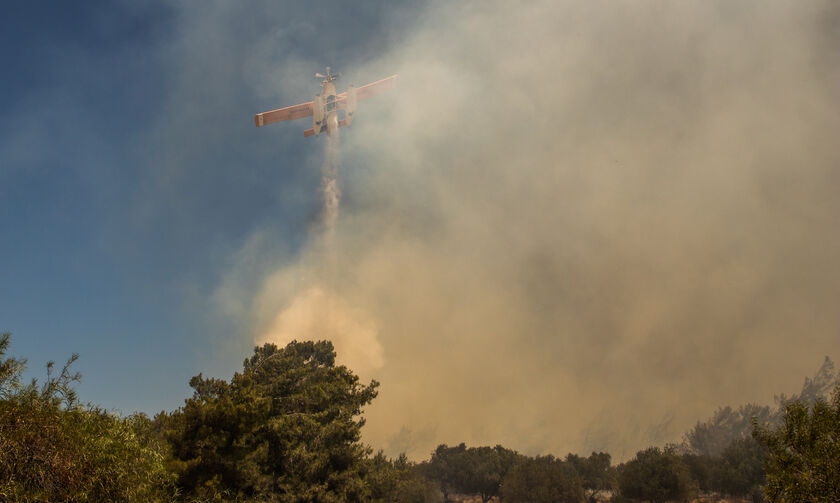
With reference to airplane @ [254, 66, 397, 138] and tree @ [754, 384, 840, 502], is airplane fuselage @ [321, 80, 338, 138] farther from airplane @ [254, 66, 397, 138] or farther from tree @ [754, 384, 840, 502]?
tree @ [754, 384, 840, 502]

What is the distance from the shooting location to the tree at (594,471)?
98.0 metres

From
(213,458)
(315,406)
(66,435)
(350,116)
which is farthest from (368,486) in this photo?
(350,116)

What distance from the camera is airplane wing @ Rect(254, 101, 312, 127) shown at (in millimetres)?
82875

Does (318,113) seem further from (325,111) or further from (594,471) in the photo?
(594,471)

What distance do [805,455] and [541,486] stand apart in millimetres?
64111

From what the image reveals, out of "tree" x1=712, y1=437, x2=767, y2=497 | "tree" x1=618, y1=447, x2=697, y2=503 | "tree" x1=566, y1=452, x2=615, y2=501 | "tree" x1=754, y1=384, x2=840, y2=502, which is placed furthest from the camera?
"tree" x1=566, y1=452, x2=615, y2=501

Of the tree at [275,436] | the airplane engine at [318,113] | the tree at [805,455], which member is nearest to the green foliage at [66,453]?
the tree at [275,436]

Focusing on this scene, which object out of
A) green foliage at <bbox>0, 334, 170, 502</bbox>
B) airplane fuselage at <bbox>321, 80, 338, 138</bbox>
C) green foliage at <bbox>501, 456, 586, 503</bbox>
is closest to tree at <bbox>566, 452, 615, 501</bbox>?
green foliage at <bbox>501, 456, 586, 503</bbox>

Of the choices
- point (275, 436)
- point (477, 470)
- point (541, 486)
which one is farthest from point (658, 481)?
point (275, 436)

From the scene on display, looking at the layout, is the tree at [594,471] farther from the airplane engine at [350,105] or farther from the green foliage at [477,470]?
the airplane engine at [350,105]

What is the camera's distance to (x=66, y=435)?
66.2 ft

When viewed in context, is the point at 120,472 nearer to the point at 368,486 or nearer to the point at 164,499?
the point at 164,499

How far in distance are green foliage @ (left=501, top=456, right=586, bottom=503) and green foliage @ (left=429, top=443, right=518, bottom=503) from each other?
10.6 m

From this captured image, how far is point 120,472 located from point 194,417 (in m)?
8.23
